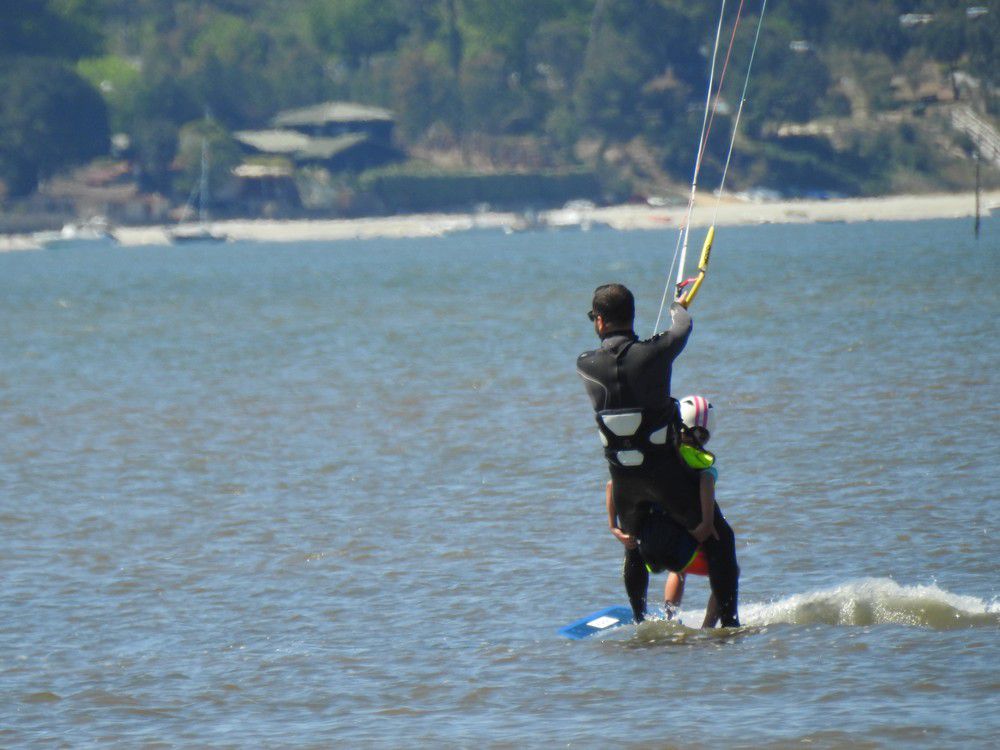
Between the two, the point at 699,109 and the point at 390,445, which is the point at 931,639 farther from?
the point at 699,109

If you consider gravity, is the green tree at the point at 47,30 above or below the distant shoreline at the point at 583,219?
above

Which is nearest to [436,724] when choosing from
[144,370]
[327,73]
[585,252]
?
[144,370]

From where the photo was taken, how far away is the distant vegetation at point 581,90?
128m

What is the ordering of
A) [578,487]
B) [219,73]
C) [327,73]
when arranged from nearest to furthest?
[578,487] → [219,73] → [327,73]

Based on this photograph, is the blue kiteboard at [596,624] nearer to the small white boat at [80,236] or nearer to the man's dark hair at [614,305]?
the man's dark hair at [614,305]

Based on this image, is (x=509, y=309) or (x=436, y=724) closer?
(x=436, y=724)

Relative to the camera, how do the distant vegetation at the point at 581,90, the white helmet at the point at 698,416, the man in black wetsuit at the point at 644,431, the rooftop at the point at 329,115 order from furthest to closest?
the rooftop at the point at 329,115 → the distant vegetation at the point at 581,90 → the white helmet at the point at 698,416 → the man in black wetsuit at the point at 644,431

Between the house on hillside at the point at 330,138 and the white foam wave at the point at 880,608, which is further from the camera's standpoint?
→ the house on hillside at the point at 330,138

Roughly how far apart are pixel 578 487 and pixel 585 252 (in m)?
76.4

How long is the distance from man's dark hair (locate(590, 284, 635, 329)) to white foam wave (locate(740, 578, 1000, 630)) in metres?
2.17

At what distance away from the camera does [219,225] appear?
12569 cm

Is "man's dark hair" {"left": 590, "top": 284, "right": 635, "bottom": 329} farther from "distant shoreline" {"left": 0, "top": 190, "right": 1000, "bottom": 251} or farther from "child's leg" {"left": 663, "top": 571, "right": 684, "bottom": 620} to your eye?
"distant shoreline" {"left": 0, "top": 190, "right": 1000, "bottom": 251}

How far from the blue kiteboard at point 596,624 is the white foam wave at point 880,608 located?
0.70 meters

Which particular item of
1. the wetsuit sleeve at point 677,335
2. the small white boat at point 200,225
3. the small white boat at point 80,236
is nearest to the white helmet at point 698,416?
the wetsuit sleeve at point 677,335
